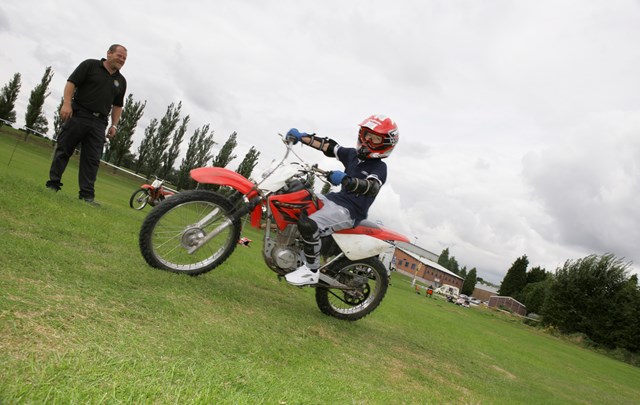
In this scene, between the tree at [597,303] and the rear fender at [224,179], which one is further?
the tree at [597,303]

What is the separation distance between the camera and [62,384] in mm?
1420

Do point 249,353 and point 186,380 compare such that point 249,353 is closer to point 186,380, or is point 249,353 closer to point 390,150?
point 186,380

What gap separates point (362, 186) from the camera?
4051 millimetres

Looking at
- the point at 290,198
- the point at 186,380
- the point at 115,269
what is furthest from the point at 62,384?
the point at 290,198

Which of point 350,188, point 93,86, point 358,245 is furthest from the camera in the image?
point 93,86

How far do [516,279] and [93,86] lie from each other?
91.6 m

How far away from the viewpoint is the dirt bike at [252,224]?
3.86 m

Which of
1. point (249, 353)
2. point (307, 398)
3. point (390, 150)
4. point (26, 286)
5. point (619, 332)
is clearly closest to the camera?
point (307, 398)

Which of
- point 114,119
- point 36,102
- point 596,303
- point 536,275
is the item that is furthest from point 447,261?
point 114,119

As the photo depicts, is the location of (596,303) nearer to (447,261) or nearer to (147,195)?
(147,195)

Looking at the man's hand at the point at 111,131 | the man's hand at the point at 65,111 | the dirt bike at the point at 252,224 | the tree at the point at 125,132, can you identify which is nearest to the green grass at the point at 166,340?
the dirt bike at the point at 252,224

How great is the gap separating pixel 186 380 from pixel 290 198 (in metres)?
2.53

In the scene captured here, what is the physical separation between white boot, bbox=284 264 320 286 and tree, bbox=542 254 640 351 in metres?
37.4

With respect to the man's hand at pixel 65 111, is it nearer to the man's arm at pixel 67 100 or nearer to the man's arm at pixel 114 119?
the man's arm at pixel 67 100
